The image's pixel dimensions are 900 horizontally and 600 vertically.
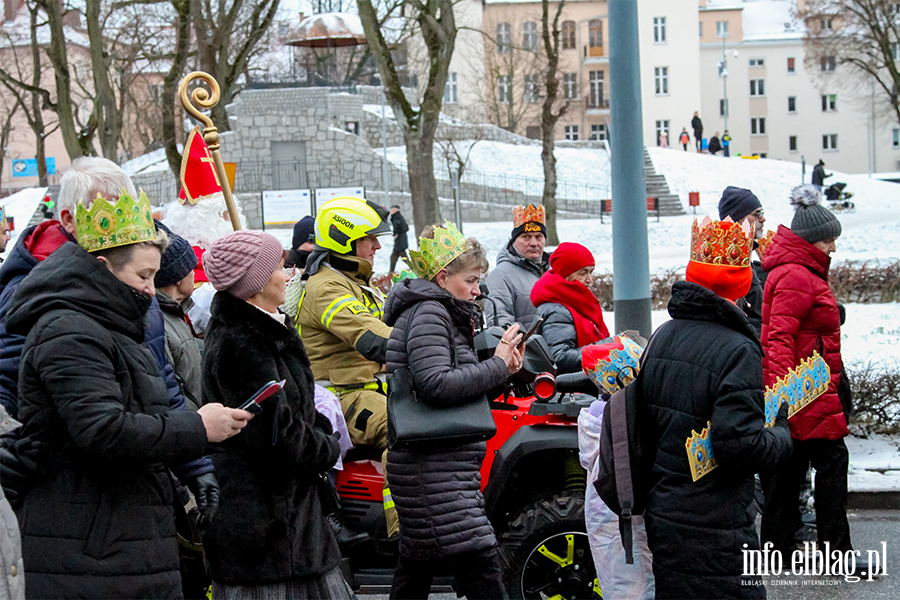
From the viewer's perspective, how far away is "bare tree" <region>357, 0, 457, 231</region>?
17.4m

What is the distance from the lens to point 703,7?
A: 72438 millimetres

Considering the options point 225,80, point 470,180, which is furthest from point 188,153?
point 470,180

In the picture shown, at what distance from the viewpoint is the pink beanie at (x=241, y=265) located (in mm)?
3396

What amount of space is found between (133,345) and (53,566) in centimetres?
67

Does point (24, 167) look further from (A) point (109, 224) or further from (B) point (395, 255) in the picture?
(A) point (109, 224)

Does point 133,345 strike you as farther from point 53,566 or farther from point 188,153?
point 188,153

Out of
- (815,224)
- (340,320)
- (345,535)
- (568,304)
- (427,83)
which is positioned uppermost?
(427,83)

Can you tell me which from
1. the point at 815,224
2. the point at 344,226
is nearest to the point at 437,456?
the point at 344,226

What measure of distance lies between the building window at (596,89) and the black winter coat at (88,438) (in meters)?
65.3

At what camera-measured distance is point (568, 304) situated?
566 cm

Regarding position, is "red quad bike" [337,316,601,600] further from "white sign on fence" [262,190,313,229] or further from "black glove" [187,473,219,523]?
"white sign on fence" [262,190,313,229]

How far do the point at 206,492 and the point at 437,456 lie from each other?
3.25 feet

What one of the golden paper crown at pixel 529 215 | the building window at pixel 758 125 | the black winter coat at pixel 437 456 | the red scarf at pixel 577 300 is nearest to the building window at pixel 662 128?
the building window at pixel 758 125

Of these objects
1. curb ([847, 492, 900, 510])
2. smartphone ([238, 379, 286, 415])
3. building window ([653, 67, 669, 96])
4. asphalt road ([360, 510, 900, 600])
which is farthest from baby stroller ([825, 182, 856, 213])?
smartphone ([238, 379, 286, 415])
